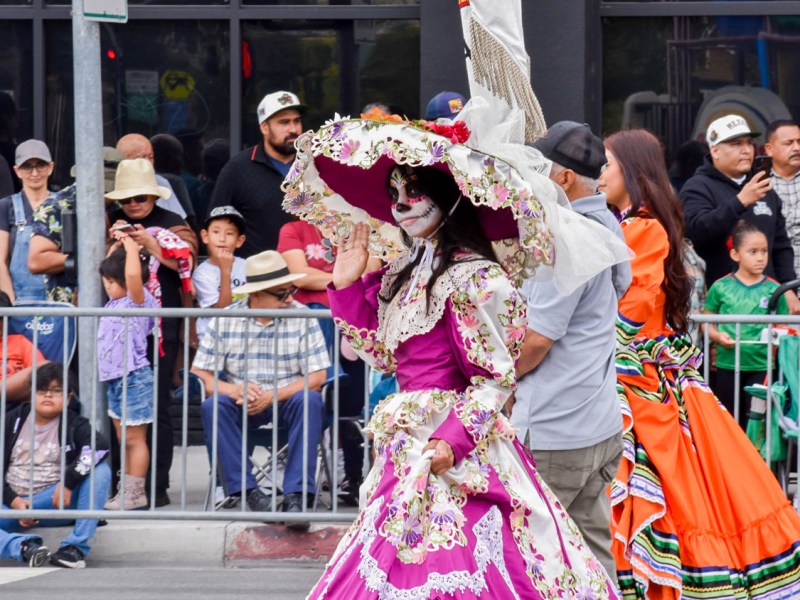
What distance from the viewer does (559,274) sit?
512 centimetres

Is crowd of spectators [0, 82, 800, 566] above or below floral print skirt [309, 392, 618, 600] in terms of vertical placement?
above

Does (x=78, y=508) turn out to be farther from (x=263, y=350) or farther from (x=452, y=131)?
(x=452, y=131)

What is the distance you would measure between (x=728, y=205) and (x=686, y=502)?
2.87 meters

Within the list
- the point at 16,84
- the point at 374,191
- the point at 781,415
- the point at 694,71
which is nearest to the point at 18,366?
the point at 374,191

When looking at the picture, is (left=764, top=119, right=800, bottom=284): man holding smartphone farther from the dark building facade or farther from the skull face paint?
the skull face paint

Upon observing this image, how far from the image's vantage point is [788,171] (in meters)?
9.55

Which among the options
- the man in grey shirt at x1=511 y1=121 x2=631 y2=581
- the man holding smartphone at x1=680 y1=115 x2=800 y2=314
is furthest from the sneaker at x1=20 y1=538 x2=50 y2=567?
the man holding smartphone at x1=680 y1=115 x2=800 y2=314

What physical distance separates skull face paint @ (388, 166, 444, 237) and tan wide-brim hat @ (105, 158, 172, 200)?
435 centimetres

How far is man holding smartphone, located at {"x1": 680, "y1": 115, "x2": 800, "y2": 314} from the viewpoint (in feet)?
28.7

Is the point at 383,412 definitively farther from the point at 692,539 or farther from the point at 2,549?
the point at 2,549

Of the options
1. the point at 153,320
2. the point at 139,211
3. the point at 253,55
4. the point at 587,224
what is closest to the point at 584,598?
the point at 587,224

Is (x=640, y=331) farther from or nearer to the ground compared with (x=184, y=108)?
nearer to the ground

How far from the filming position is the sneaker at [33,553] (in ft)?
25.3

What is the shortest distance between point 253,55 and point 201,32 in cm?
39
